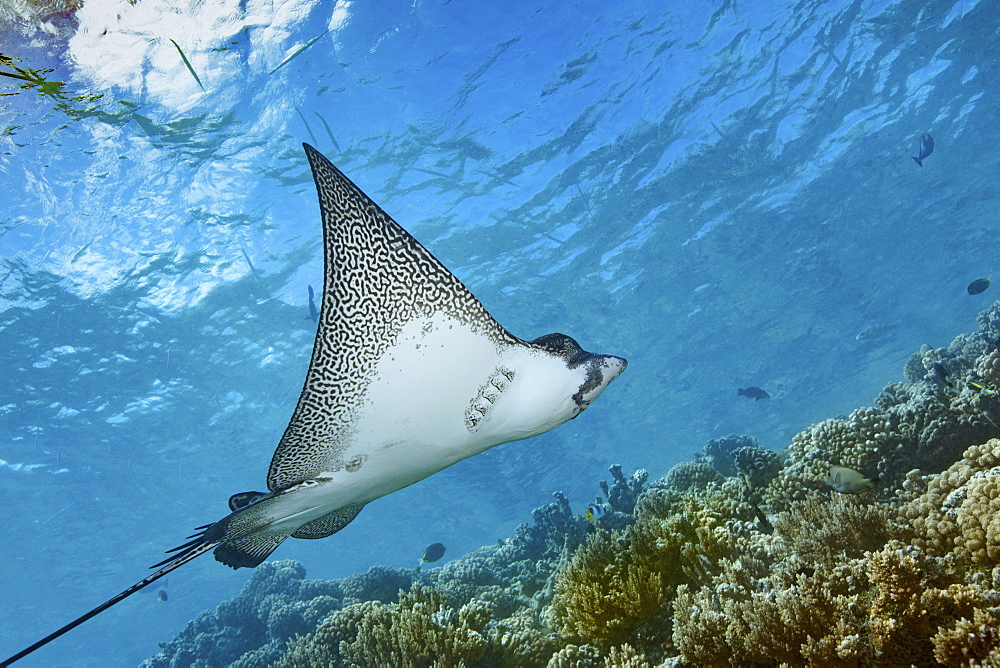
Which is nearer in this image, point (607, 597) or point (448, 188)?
point (607, 597)

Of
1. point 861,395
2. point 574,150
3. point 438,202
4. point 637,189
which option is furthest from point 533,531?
point 861,395

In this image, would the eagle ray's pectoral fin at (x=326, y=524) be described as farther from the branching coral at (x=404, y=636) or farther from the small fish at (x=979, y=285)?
the small fish at (x=979, y=285)

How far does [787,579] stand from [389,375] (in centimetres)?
309

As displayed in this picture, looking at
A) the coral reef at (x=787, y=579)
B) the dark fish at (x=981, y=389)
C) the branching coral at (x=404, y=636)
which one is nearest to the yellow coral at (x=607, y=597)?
the coral reef at (x=787, y=579)

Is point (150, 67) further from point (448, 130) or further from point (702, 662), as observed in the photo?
point (702, 662)

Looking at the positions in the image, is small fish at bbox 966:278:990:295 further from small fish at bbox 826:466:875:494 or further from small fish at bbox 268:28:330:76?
small fish at bbox 268:28:330:76

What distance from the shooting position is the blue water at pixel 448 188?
12.0m

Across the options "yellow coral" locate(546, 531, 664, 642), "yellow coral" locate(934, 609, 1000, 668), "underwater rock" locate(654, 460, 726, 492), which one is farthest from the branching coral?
"underwater rock" locate(654, 460, 726, 492)

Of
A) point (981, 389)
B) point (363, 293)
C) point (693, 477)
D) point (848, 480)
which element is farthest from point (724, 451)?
point (363, 293)

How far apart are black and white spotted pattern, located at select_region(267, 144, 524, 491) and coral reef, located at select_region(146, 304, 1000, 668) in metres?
2.37

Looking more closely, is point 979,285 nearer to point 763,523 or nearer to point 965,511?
point 763,523

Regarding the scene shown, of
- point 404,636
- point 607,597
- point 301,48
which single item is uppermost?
point 301,48

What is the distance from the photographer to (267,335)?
20.3m

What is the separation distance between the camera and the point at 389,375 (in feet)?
8.34
